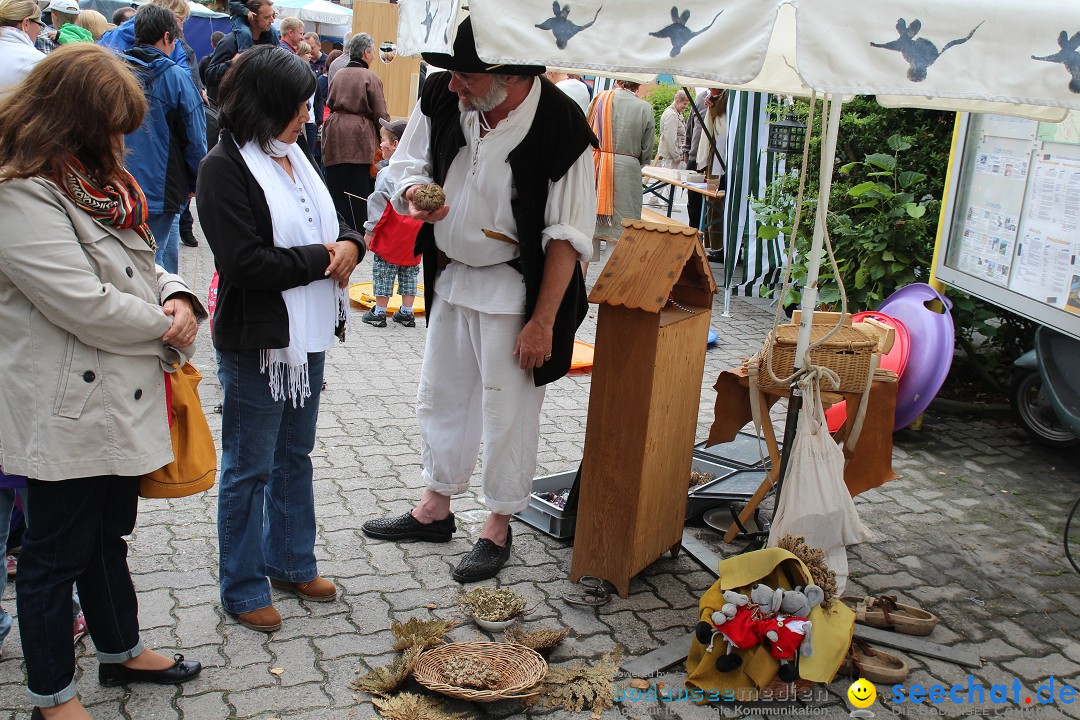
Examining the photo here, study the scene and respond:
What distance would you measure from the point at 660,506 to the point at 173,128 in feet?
13.4

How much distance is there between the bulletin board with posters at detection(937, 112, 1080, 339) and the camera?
188 inches

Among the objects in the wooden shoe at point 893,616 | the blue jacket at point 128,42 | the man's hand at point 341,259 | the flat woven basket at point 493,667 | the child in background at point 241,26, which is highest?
the child in background at point 241,26

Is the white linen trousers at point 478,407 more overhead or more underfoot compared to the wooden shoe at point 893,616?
more overhead

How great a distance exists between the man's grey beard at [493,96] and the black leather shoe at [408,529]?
168 centimetres

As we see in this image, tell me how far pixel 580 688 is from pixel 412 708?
21.2 inches

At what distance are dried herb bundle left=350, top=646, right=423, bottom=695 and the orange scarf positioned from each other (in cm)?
545

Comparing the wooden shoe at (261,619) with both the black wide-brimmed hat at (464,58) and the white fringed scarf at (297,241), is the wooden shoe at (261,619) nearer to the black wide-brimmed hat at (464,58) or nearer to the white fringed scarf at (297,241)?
the white fringed scarf at (297,241)

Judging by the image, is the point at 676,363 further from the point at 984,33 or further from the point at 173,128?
the point at 173,128

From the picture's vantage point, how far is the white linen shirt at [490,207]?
340 centimetres

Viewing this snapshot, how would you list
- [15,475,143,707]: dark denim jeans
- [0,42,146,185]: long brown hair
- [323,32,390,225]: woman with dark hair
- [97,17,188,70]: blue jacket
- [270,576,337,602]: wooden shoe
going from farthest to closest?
[323,32,390,225]: woman with dark hair
[97,17,188,70]: blue jacket
[270,576,337,602]: wooden shoe
[15,475,143,707]: dark denim jeans
[0,42,146,185]: long brown hair

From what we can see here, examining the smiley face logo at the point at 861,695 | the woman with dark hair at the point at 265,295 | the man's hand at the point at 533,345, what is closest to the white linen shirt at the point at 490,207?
the man's hand at the point at 533,345

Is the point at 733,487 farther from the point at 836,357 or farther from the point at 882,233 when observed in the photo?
the point at 882,233

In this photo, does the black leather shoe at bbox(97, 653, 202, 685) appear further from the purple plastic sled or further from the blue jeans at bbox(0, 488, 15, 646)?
the purple plastic sled

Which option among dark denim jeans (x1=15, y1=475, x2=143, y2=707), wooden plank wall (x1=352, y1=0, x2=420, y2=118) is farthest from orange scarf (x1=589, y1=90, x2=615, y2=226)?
wooden plank wall (x1=352, y1=0, x2=420, y2=118)
